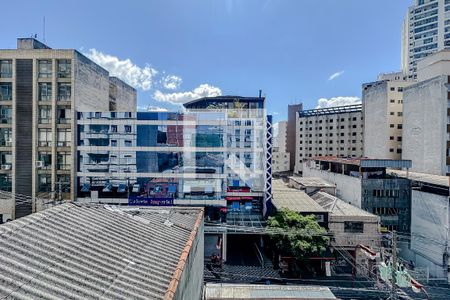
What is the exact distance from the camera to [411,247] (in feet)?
98.9

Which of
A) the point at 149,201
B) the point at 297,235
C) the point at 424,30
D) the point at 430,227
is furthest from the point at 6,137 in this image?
the point at 424,30

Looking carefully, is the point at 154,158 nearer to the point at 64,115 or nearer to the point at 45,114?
the point at 64,115

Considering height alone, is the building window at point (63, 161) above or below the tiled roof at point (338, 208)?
above

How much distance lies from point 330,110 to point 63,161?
213 ft

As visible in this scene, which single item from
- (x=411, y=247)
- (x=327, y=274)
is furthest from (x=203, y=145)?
(x=411, y=247)

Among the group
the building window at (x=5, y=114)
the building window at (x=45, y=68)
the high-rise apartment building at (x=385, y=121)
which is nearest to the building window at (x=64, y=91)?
the building window at (x=45, y=68)

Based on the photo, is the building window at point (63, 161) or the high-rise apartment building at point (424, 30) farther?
the high-rise apartment building at point (424, 30)

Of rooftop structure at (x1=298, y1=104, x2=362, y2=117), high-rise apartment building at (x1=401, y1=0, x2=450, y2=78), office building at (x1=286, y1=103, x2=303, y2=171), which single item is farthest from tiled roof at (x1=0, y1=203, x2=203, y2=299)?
high-rise apartment building at (x1=401, y1=0, x2=450, y2=78)

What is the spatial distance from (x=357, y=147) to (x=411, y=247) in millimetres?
40741

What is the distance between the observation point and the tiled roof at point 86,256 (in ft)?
16.6

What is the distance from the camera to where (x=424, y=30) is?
75875mm

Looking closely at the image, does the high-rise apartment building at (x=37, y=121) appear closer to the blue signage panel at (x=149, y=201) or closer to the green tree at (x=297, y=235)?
the blue signage panel at (x=149, y=201)

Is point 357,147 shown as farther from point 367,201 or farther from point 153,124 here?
point 153,124

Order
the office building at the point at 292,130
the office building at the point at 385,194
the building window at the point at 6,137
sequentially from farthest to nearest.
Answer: the office building at the point at 292,130 < the office building at the point at 385,194 < the building window at the point at 6,137
